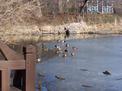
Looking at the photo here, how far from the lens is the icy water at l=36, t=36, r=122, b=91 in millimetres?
16781

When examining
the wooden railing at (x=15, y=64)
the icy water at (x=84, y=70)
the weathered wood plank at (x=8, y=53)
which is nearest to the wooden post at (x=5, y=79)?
the wooden railing at (x=15, y=64)

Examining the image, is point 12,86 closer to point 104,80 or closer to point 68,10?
point 104,80

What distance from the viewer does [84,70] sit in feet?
67.6

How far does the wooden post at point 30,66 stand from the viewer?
4.35 meters

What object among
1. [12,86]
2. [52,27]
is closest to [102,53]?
[52,27]

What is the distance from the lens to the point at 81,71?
20.3 metres

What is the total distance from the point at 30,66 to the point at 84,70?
16.3 meters

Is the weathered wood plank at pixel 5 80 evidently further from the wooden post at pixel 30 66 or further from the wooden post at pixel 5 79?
the wooden post at pixel 30 66

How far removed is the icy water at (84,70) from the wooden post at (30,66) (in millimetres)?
11197

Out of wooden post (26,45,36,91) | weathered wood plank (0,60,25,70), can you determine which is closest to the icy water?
wooden post (26,45,36,91)

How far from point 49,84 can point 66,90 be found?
1373 mm

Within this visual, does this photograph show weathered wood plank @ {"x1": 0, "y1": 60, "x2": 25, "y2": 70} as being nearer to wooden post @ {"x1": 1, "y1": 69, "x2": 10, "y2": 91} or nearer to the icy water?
wooden post @ {"x1": 1, "y1": 69, "x2": 10, "y2": 91}

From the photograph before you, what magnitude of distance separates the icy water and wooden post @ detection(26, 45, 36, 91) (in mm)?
11197

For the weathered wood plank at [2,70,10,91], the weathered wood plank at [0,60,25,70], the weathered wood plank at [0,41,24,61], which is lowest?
the weathered wood plank at [2,70,10,91]
